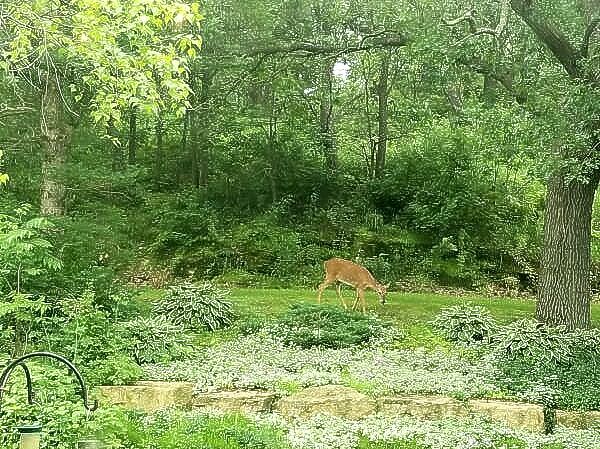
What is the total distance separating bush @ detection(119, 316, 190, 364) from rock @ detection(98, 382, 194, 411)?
1.02 meters

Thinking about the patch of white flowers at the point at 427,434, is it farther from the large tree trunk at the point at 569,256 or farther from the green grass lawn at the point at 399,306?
the large tree trunk at the point at 569,256

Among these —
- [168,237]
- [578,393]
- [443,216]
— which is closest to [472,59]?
[578,393]

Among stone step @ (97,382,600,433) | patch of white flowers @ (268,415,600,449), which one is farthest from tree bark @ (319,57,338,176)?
patch of white flowers @ (268,415,600,449)

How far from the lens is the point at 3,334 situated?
236 inches

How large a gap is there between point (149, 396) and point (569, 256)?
5.34 m

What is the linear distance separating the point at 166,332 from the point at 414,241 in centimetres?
838

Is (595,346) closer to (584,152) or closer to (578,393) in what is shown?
(578,393)

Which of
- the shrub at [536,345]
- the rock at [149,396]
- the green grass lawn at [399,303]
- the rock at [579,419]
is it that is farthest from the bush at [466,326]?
the rock at [149,396]

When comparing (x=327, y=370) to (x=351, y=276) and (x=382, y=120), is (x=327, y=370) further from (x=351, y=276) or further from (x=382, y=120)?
(x=382, y=120)

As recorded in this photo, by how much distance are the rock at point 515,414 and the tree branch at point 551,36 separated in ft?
12.9

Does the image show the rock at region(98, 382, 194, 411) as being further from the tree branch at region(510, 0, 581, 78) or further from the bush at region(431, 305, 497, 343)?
the tree branch at region(510, 0, 581, 78)

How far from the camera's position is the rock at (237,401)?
5.86m

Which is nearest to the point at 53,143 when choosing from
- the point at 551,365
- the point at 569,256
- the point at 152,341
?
the point at 152,341

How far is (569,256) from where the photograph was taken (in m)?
8.80
